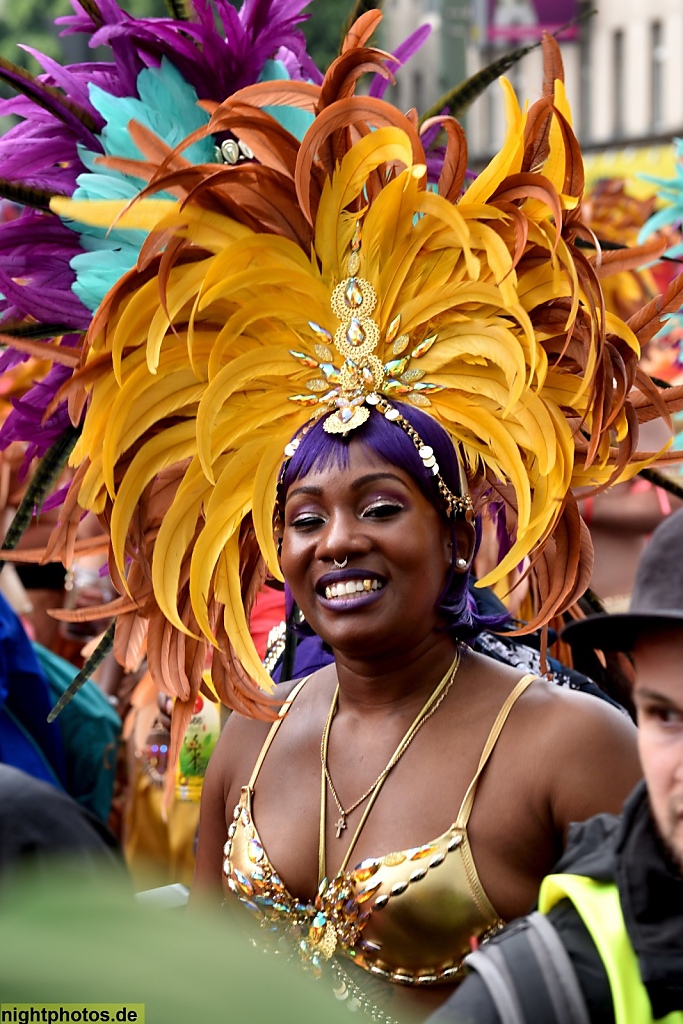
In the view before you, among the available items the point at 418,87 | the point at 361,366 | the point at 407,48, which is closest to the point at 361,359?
the point at 361,366

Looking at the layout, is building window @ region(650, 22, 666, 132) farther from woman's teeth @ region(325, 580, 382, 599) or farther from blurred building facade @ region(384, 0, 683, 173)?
woman's teeth @ region(325, 580, 382, 599)

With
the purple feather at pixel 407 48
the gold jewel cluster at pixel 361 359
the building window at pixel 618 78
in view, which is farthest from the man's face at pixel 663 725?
the building window at pixel 618 78

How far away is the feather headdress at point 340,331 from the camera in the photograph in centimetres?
246

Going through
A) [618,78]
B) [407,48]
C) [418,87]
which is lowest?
[418,87]

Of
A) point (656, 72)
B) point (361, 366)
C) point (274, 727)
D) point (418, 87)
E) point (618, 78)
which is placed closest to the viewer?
point (361, 366)

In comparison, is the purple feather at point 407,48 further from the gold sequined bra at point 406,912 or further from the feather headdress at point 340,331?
the gold sequined bra at point 406,912

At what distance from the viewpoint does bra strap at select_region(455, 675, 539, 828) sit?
7.70 ft

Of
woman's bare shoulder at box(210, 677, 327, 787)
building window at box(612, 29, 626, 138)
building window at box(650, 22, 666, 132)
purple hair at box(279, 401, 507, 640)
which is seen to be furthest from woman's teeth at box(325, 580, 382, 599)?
building window at box(612, 29, 626, 138)

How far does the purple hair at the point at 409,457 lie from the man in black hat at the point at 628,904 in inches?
31.8

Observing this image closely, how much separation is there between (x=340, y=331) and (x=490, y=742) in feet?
2.59

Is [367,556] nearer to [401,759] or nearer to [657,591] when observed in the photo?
[401,759]

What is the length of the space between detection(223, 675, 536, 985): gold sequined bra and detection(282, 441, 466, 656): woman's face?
25 centimetres

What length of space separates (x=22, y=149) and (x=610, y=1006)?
2.07 meters

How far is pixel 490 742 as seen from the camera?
240cm
